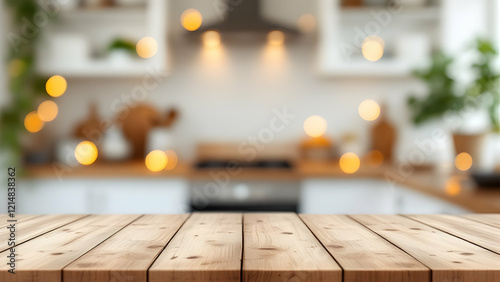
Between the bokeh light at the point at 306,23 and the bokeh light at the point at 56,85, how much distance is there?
5.40ft

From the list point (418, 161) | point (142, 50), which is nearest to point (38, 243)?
point (142, 50)

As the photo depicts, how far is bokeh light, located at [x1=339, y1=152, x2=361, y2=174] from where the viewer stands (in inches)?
119

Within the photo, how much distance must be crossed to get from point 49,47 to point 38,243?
259 centimetres

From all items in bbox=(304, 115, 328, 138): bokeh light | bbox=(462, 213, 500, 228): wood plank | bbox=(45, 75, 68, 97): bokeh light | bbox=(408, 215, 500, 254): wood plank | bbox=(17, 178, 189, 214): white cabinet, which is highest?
bbox=(45, 75, 68, 97): bokeh light

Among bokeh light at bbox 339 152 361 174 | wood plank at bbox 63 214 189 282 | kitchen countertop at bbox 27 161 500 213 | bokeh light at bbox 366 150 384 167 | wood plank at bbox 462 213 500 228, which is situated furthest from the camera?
bokeh light at bbox 366 150 384 167

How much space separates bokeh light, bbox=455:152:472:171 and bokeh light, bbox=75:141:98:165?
2.22 meters

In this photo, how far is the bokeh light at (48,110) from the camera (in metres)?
3.52

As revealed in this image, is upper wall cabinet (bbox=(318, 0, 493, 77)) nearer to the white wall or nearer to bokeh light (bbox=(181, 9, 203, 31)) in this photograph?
the white wall

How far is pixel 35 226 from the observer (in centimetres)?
112

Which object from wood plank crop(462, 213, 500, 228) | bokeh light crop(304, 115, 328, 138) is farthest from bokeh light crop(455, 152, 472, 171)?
wood plank crop(462, 213, 500, 228)

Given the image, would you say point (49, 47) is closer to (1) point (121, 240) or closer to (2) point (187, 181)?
(2) point (187, 181)

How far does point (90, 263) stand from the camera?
0.78 meters

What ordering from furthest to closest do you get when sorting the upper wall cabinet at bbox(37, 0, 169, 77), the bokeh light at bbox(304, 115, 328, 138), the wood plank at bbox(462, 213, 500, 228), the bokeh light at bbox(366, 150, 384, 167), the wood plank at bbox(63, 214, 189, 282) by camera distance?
the bokeh light at bbox(304, 115, 328, 138) → the bokeh light at bbox(366, 150, 384, 167) → the upper wall cabinet at bbox(37, 0, 169, 77) → the wood plank at bbox(462, 213, 500, 228) → the wood plank at bbox(63, 214, 189, 282)

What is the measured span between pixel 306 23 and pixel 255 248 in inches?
114
